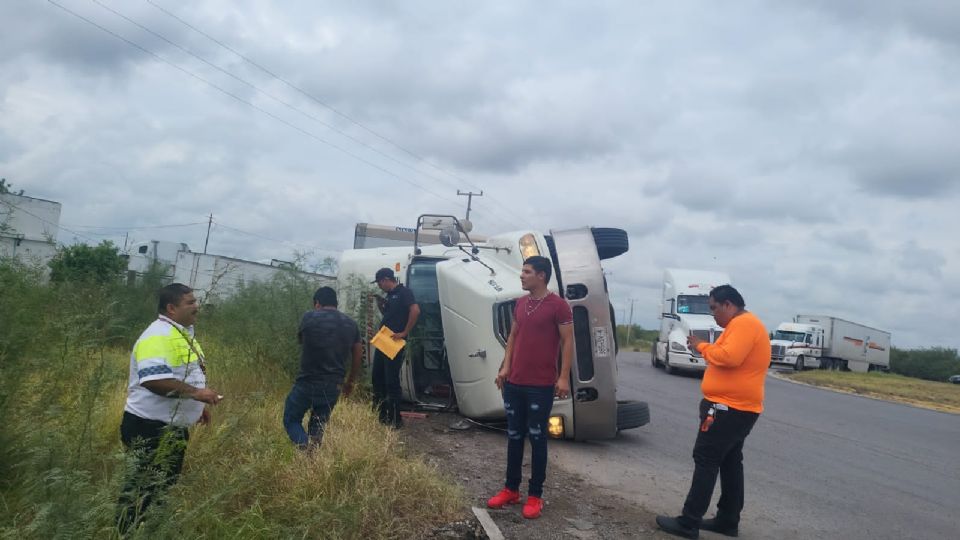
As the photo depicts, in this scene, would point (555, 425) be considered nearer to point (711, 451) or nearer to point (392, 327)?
point (392, 327)

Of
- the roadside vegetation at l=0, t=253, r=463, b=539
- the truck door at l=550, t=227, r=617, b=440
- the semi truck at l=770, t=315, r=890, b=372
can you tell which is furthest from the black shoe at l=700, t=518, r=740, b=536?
the semi truck at l=770, t=315, r=890, b=372

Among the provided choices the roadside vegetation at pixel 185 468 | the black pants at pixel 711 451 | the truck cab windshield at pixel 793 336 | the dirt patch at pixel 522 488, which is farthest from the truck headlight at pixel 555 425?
the truck cab windshield at pixel 793 336

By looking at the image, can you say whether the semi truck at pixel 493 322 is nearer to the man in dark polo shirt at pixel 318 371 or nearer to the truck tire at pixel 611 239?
the truck tire at pixel 611 239

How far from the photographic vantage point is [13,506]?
4.25 metres

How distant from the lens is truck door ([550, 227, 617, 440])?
794 centimetres

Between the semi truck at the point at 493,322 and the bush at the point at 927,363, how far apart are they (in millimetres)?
67276

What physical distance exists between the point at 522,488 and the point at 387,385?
7.99 ft

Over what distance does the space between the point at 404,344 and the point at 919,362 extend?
71481 mm

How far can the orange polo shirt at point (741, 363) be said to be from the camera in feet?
17.8

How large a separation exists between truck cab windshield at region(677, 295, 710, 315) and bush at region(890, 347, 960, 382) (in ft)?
166

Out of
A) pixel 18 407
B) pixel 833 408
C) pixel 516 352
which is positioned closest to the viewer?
pixel 18 407

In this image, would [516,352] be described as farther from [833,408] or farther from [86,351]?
[833,408]

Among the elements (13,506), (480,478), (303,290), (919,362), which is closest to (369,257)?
(303,290)

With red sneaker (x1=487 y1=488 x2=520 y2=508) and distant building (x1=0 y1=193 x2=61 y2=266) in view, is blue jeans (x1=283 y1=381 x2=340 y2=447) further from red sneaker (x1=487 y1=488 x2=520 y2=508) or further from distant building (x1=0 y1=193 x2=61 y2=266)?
distant building (x1=0 y1=193 x2=61 y2=266)
